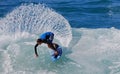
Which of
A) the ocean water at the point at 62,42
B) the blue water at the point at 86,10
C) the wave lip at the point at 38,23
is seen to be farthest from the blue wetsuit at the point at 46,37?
the blue water at the point at 86,10

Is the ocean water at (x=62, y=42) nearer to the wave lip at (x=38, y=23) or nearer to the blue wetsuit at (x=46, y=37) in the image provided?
the wave lip at (x=38, y=23)

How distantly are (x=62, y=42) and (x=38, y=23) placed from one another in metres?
2.01

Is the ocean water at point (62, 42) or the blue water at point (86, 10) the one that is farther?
the blue water at point (86, 10)

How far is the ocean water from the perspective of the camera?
13266 millimetres

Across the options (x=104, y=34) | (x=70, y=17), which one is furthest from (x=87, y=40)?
(x=70, y=17)

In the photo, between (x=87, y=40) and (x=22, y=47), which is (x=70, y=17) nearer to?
(x=87, y=40)

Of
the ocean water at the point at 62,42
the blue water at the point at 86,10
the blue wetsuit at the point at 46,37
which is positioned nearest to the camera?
the blue wetsuit at the point at 46,37

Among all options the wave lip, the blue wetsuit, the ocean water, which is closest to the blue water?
the ocean water

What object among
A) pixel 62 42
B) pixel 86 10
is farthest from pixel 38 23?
pixel 86 10

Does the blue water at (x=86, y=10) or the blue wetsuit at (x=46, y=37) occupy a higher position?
the blue wetsuit at (x=46, y=37)

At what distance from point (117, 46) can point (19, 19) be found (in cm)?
504

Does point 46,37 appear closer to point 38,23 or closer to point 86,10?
point 38,23

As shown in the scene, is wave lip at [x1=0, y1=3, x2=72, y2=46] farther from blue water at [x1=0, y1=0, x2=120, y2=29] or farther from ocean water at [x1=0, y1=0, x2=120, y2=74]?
blue water at [x1=0, y1=0, x2=120, y2=29]

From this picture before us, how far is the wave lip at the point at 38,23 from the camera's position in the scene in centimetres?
1672
